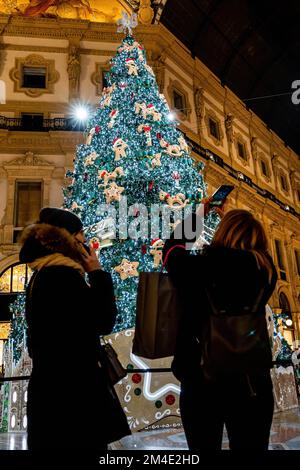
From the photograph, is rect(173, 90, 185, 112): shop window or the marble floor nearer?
the marble floor

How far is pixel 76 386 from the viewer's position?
1.57 meters

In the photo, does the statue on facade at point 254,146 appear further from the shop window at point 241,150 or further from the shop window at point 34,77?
the shop window at point 34,77

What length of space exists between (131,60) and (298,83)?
15.5 metres

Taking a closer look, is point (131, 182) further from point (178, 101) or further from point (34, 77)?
point (178, 101)

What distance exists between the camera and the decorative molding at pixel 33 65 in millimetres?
16297

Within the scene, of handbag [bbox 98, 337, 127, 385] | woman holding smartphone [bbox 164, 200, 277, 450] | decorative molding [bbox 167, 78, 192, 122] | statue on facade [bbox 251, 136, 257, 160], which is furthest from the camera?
statue on facade [bbox 251, 136, 257, 160]

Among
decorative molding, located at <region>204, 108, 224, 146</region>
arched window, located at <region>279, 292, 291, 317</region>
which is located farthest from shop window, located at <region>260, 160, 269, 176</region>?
arched window, located at <region>279, 292, 291, 317</region>

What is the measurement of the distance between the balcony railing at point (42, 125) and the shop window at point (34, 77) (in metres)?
1.88

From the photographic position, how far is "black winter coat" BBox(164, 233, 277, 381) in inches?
67.9

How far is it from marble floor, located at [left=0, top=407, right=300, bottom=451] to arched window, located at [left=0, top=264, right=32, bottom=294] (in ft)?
30.7

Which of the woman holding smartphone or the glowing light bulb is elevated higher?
the glowing light bulb

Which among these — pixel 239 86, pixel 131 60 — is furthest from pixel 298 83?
pixel 131 60

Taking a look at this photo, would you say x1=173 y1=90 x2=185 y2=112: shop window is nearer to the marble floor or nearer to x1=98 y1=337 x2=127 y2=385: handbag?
the marble floor

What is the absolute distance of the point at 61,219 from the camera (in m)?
1.89
